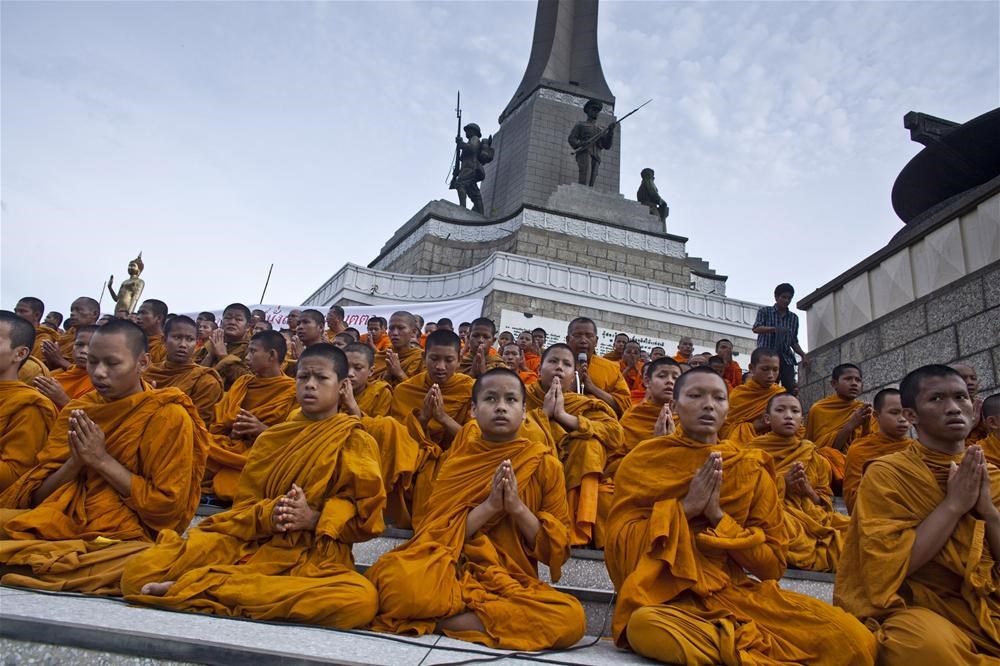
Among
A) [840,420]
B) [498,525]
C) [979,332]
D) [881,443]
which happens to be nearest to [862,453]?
[881,443]

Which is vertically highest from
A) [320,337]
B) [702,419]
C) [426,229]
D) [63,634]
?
[426,229]

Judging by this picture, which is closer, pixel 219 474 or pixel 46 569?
pixel 46 569

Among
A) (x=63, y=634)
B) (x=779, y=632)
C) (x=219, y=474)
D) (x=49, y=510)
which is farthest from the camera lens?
(x=219, y=474)

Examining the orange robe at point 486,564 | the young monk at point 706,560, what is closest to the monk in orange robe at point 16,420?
the orange robe at point 486,564

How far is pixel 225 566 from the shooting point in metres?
2.78

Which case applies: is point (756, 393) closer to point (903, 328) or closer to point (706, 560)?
point (903, 328)

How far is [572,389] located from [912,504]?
8.66 feet

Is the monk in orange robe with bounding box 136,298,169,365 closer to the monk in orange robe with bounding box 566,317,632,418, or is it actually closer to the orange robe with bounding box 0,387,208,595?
the orange robe with bounding box 0,387,208,595

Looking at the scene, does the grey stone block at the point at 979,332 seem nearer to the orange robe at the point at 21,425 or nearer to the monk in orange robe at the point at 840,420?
the monk in orange robe at the point at 840,420

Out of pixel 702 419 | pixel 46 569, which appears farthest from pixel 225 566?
pixel 702 419

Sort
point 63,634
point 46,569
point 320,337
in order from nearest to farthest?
point 63,634
point 46,569
point 320,337

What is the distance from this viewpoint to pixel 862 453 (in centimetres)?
504

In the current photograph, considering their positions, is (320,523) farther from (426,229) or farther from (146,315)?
(426,229)

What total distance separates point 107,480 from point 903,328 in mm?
6928
